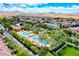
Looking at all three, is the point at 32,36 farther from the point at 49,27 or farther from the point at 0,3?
the point at 0,3

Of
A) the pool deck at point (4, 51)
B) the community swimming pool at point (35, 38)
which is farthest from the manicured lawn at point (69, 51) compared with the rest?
the pool deck at point (4, 51)

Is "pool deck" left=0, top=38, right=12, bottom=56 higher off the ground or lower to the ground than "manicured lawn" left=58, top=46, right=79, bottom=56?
higher

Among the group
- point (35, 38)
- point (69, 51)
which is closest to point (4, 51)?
point (35, 38)

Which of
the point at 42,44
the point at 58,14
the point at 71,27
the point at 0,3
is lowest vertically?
the point at 42,44

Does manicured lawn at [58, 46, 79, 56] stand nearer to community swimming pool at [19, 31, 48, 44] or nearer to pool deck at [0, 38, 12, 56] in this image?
community swimming pool at [19, 31, 48, 44]

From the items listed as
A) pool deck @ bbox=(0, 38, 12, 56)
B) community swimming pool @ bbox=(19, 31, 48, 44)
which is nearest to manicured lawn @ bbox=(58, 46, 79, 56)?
community swimming pool @ bbox=(19, 31, 48, 44)

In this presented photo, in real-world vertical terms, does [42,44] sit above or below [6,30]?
below

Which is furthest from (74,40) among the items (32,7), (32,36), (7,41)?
(7,41)

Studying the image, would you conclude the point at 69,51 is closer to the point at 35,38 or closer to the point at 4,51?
the point at 35,38
